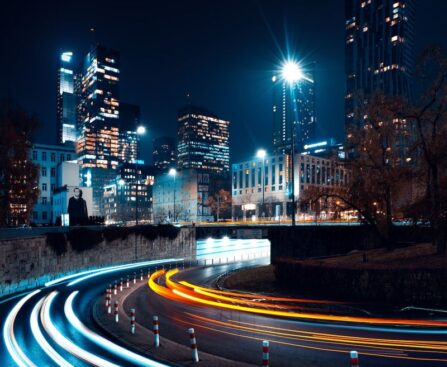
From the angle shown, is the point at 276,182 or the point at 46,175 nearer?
the point at 46,175

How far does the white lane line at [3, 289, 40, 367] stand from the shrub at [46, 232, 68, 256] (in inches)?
452

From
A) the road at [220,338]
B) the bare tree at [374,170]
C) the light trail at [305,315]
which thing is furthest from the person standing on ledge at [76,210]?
the bare tree at [374,170]

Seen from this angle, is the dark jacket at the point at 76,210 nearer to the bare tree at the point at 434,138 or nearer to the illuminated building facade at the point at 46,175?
the bare tree at the point at 434,138

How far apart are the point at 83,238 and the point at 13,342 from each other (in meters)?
24.0

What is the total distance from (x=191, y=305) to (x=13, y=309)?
10.3m

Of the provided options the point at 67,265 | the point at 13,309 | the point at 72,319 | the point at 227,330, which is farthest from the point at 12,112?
the point at 227,330

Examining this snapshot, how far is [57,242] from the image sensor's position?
35031 mm

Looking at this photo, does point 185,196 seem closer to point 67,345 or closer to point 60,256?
point 60,256

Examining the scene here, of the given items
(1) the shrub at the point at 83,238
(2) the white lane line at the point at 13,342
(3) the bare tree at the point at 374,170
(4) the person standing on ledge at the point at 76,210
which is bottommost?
(2) the white lane line at the point at 13,342

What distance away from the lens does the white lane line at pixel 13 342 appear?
43.2 feet

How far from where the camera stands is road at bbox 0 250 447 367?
12.6 m

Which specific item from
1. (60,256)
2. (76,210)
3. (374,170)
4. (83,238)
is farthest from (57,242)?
(374,170)

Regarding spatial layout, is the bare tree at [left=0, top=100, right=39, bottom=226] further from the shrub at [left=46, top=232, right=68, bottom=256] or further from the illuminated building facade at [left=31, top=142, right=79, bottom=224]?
the illuminated building facade at [left=31, top=142, right=79, bottom=224]

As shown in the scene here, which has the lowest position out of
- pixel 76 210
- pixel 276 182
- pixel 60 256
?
pixel 60 256
